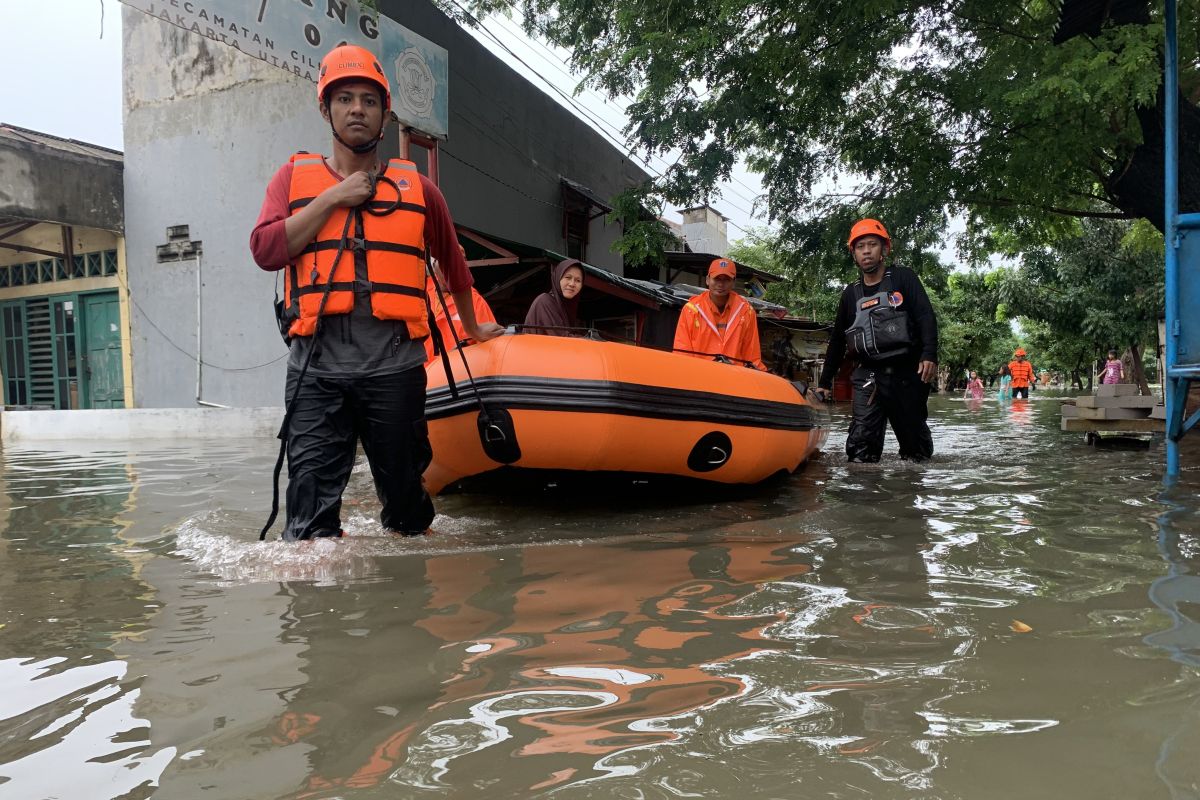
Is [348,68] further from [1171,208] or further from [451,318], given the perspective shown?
[1171,208]

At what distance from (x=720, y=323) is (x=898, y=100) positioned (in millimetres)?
4190

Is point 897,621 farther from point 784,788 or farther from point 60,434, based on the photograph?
point 60,434

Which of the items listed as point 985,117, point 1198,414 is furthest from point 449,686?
point 985,117

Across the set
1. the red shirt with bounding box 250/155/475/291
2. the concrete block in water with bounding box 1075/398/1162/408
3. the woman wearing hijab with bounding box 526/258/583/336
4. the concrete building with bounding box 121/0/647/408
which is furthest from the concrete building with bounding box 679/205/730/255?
the red shirt with bounding box 250/155/475/291

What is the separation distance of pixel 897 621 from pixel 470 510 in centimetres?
248

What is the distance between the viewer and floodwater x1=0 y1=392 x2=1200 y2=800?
1.25m

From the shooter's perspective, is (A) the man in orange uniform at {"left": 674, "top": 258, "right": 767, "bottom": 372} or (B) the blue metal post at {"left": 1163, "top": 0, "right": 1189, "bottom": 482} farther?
(A) the man in orange uniform at {"left": 674, "top": 258, "right": 767, "bottom": 372}

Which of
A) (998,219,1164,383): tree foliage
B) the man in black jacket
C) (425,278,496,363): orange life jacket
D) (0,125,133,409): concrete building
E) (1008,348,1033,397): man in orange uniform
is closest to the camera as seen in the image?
(425,278,496,363): orange life jacket

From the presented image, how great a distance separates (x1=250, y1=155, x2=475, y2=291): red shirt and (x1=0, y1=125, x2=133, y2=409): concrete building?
1049cm

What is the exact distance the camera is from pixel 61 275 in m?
12.4

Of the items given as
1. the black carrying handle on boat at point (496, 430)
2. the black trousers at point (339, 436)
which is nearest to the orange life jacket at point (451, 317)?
the black carrying handle on boat at point (496, 430)

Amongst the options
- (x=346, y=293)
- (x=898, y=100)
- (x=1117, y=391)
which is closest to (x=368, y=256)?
(x=346, y=293)

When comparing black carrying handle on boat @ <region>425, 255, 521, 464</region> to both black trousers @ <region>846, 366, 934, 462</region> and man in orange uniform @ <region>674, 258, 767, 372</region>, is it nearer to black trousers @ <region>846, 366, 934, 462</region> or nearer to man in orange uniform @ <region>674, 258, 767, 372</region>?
man in orange uniform @ <region>674, 258, 767, 372</region>

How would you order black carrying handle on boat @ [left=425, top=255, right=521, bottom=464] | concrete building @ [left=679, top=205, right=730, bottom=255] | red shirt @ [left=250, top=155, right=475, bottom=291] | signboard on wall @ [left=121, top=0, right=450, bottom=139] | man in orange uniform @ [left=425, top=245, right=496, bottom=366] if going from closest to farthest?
1. red shirt @ [left=250, top=155, right=475, bottom=291]
2. black carrying handle on boat @ [left=425, top=255, right=521, bottom=464]
3. man in orange uniform @ [left=425, top=245, right=496, bottom=366]
4. signboard on wall @ [left=121, top=0, right=450, bottom=139]
5. concrete building @ [left=679, top=205, right=730, bottom=255]
